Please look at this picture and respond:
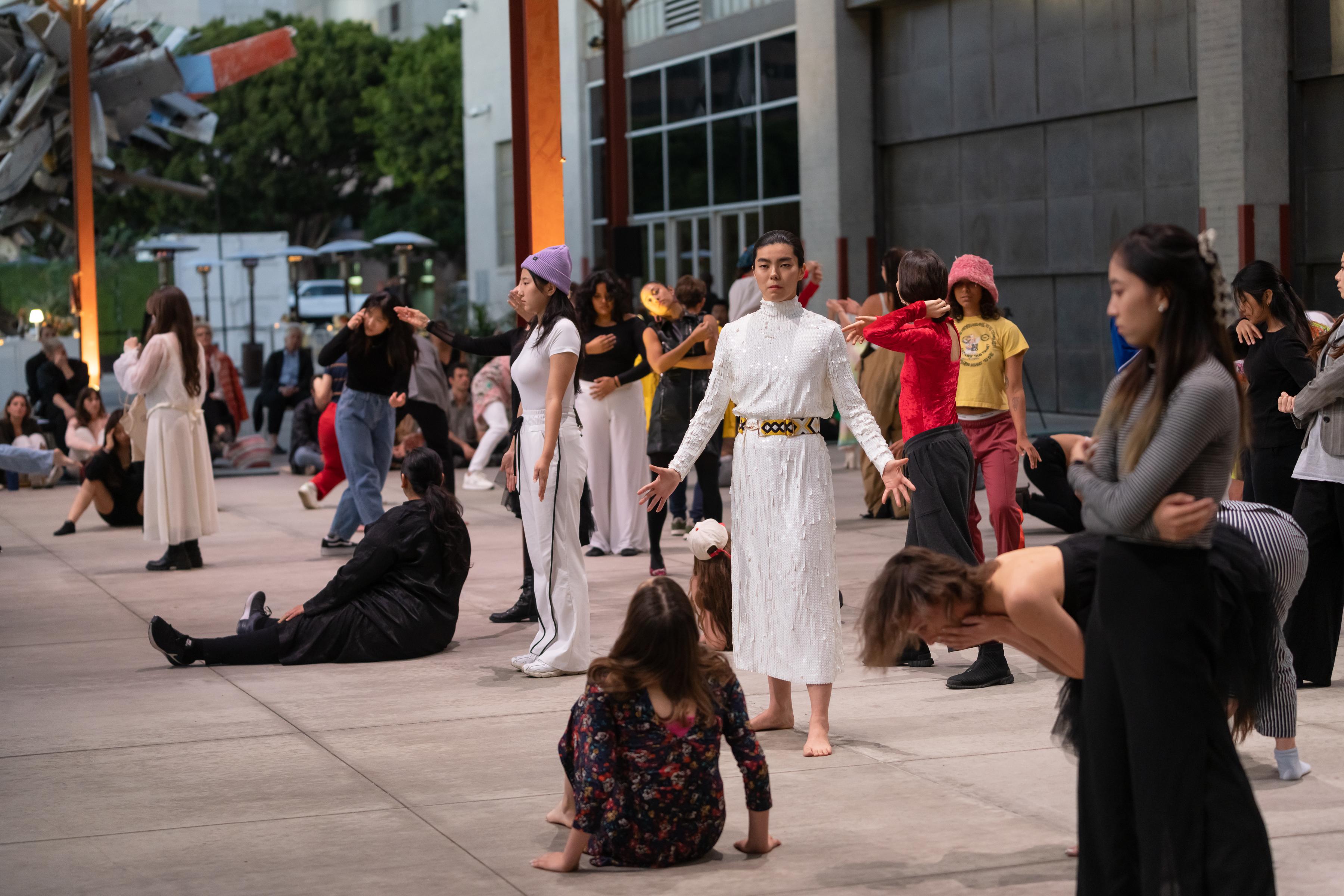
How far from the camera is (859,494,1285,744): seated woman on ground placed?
3926mm

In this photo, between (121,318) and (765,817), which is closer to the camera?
(765,817)

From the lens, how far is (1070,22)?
2094 cm

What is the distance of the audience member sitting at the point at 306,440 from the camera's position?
725 inches

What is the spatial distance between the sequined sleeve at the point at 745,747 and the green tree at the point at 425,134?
174 ft

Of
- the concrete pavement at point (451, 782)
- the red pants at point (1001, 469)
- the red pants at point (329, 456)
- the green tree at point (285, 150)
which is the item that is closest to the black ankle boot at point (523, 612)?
the concrete pavement at point (451, 782)

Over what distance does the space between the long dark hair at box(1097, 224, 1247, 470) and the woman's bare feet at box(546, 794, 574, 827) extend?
89.2 inches

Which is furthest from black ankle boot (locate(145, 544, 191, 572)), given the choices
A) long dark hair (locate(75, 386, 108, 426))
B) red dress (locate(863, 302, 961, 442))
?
long dark hair (locate(75, 386, 108, 426))

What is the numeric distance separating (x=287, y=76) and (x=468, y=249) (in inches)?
946

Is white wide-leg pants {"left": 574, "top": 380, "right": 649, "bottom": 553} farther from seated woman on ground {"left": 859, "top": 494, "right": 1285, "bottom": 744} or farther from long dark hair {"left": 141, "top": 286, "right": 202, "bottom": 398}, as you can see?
seated woman on ground {"left": 859, "top": 494, "right": 1285, "bottom": 744}

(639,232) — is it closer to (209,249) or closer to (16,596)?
(16,596)

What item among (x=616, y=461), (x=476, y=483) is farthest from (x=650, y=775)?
(x=476, y=483)

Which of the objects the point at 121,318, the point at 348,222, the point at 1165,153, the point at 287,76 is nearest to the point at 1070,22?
the point at 1165,153

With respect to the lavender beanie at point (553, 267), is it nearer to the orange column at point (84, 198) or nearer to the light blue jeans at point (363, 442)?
the light blue jeans at point (363, 442)

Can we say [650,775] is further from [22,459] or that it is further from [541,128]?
[22,459]
